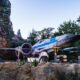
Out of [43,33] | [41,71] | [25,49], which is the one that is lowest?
[41,71]

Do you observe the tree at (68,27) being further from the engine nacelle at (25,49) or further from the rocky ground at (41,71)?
the rocky ground at (41,71)

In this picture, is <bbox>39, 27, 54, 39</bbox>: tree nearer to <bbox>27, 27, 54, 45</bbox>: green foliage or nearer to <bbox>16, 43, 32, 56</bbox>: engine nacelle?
<bbox>27, 27, 54, 45</bbox>: green foliage

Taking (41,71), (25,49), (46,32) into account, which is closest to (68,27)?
(46,32)

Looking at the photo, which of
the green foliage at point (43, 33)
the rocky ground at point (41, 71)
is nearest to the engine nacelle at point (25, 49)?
the rocky ground at point (41, 71)

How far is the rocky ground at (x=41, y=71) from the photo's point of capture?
516 cm

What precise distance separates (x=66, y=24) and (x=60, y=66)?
2650 cm

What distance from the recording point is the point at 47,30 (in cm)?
3105

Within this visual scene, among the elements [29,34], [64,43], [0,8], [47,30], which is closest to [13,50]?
[64,43]

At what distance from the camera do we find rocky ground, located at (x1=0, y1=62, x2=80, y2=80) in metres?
5.16

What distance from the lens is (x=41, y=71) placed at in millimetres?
5188

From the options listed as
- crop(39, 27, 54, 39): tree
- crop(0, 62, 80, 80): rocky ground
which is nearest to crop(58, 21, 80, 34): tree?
crop(39, 27, 54, 39): tree

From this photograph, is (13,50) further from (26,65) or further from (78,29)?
(78,29)

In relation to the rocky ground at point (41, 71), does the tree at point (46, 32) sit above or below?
above

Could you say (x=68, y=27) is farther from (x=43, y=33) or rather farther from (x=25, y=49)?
(x=25, y=49)
